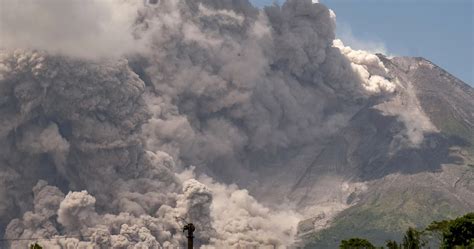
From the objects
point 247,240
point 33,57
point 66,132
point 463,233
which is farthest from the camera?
point 247,240

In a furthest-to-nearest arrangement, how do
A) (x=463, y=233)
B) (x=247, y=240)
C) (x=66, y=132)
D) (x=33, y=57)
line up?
(x=247, y=240), (x=66, y=132), (x=33, y=57), (x=463, y=233)

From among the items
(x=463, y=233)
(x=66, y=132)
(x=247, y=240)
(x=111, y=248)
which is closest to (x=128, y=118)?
(x=66, y=132)

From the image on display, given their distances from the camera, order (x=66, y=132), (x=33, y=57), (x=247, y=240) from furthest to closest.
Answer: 1. (x=247, y=240)
2. (x=66, y=132)
3. (x=33, y=57)

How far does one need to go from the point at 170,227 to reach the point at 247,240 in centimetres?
2326

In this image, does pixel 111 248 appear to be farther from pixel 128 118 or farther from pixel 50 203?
pixel 128 118

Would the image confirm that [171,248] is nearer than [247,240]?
Yes

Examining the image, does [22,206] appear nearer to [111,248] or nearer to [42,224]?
[42,224]

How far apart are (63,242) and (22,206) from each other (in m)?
14.2

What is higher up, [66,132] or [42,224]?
[66,132]

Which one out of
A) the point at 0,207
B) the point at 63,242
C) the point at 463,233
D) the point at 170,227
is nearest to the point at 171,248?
the point at 170,227

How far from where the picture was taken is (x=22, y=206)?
179625mm

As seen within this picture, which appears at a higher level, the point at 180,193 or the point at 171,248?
the point at 180,193

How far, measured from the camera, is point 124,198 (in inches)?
7072

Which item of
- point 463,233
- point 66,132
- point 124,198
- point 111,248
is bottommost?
point 463,233
